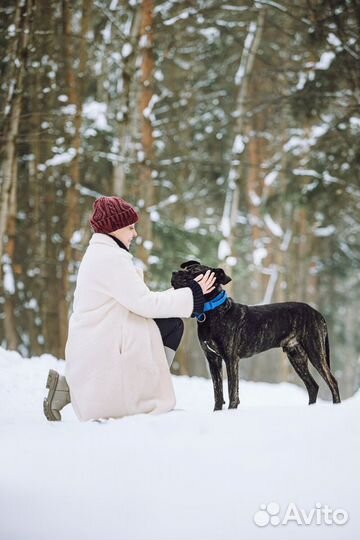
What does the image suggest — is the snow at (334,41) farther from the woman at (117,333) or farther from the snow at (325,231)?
the woman at (117,333)

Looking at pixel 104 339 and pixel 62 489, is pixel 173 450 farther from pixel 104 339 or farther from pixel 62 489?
pixel 104 339

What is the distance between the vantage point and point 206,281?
5.43m

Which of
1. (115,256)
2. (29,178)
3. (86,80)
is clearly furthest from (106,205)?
(86,80)

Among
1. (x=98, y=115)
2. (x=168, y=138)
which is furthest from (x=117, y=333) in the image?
(x=168, y=138)

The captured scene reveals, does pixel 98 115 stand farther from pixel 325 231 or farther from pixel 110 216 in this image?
pixel 110 216

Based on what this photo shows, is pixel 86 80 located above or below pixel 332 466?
above

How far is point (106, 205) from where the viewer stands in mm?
5449

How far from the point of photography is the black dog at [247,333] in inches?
219

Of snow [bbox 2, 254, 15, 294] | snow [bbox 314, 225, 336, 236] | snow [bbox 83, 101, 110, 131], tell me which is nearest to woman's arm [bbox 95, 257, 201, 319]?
snow [bbox 83, 101, 110, 131]

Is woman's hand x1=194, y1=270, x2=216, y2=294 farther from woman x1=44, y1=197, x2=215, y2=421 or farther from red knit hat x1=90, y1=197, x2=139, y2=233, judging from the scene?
red knit hat x1=90, y1=197, x2=139, y2=233

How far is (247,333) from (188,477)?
5.50ft

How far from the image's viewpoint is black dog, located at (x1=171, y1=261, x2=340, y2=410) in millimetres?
5551

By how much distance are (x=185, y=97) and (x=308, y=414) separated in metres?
14.0

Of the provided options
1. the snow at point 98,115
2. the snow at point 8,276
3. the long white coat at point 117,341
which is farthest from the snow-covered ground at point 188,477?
the snow at point 98,115
